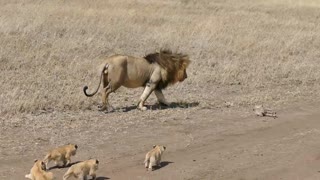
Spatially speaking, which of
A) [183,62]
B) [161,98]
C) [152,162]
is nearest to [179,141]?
[152,162]

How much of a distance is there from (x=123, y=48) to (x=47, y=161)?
10909 mm

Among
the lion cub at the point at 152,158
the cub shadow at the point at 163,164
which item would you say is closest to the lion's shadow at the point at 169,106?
the cub shadow at the point at 163,164

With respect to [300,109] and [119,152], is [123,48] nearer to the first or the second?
[300,109]

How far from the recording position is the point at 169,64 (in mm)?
12203

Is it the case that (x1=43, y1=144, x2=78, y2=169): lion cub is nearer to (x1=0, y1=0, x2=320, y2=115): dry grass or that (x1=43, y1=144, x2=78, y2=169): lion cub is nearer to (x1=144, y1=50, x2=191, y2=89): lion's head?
(x1=0, y1=0, x2=320, y2=115): dry grass

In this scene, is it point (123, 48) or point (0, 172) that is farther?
point (123, 48)

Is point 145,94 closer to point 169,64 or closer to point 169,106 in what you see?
point 169,106

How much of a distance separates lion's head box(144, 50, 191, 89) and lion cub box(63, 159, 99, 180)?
188 inches

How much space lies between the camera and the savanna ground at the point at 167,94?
8.83 m

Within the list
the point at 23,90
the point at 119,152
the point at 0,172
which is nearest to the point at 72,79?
the point at 23,90

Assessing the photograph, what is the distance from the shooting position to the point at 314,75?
16594mm

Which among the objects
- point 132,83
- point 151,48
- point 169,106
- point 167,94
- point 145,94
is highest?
point 151,48

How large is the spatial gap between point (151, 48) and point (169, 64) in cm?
684

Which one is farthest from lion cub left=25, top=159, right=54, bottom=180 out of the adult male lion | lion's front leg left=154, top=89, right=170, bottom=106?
lion's front leg left=154, top=89, right=170, bottom=106
